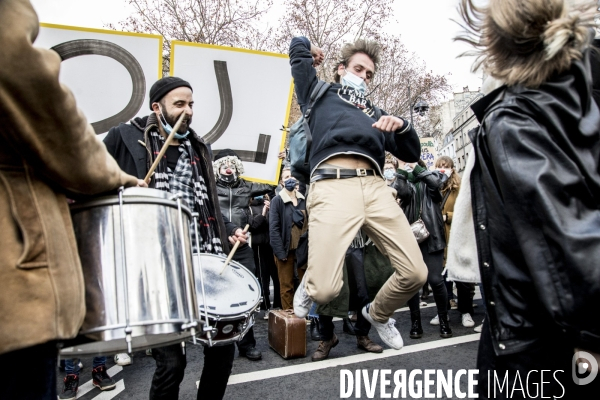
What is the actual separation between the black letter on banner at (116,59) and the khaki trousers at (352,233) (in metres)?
3.43

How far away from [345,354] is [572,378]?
3.34 metres

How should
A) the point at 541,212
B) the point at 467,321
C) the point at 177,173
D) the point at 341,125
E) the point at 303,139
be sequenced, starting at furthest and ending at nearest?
the point at 467,321 < the point at 303,139 < the point at 341,125 < the point at 177,173 < the point at 541,212

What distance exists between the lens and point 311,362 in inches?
175

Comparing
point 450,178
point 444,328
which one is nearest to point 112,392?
point 444,328

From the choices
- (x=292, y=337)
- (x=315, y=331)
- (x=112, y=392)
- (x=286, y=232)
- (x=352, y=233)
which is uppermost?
(x=352, y=233)

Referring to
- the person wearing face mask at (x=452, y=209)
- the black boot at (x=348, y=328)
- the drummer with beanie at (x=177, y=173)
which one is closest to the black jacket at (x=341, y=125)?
the drummer with beanie at (x=177, y=173)

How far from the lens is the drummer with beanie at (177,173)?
8.35ft

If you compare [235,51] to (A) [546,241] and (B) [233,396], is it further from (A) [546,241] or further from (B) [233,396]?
(A) [546,241]

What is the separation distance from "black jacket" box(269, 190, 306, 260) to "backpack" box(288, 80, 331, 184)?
2686 mm

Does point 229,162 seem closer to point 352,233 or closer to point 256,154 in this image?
point 256,154

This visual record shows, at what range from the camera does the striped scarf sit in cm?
280

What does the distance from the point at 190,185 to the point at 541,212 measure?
6.66ft

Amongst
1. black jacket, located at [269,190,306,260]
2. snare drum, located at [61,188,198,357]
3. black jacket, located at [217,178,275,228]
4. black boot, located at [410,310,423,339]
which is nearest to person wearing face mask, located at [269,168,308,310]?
black jacket, located at [269,190,306,260]

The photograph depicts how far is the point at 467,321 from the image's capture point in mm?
5773
